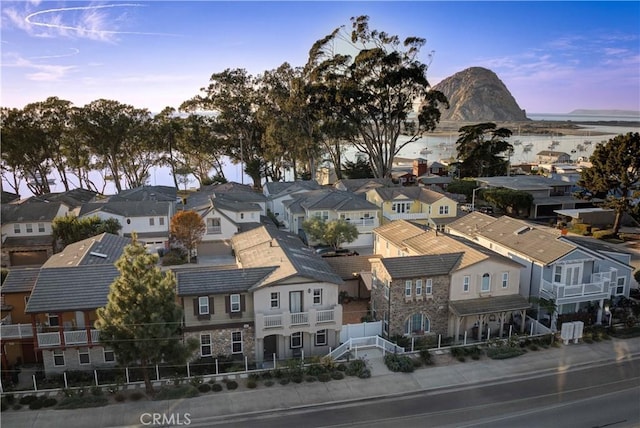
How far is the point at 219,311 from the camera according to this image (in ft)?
75.8

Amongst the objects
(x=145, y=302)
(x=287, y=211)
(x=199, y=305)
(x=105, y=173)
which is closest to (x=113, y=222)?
(x=287, y=211)

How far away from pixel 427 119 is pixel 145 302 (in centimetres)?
5399

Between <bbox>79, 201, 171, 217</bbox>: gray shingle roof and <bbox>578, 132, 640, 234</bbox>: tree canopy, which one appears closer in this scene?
<bbox>79, 201, 171, 217</bbox>: gray shingle roof

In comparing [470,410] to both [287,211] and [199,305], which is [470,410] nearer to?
[199,305]

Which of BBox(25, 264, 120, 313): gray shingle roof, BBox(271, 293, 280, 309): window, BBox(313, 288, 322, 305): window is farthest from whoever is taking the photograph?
BBox(313, 288, 322, 305): window

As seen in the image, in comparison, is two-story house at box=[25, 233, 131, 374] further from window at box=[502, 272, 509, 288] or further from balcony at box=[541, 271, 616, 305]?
balcony at box=[541, 271, 616, 305]

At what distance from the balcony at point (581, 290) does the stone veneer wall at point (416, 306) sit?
6470 mm

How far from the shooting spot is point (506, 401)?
2033 centimetres

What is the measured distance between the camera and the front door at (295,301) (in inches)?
931

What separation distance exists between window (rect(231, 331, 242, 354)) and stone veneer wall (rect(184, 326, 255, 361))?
0.15 m

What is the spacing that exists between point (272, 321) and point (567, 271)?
17.4 meters

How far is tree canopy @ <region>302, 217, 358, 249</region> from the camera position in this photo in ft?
128

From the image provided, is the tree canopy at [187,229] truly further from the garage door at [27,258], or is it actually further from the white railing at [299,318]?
the white railing at [299,318]

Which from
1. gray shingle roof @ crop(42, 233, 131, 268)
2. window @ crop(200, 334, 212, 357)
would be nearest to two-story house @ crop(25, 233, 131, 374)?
gray shingle roof @ crop(42, 233, 131, 268)
